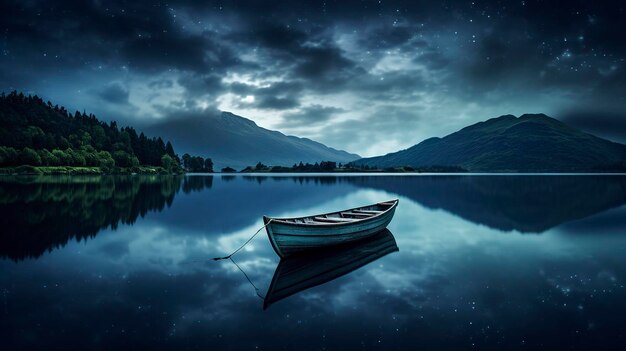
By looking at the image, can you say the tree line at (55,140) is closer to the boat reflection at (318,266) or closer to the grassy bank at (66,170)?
A: the grassy bank at (66,170)

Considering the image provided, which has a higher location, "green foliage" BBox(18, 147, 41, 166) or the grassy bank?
"green foliage" BBox(18, 147, 41, 166)

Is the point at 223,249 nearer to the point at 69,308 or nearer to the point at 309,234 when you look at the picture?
the point at 309,234

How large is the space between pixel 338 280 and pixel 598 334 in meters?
9.35

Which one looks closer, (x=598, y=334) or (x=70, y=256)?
(x=598, y=334)

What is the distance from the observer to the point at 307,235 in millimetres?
17734

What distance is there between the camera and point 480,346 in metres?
9.32

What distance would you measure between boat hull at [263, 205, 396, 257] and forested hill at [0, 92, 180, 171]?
156629mm

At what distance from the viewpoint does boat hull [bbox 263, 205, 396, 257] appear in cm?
1670

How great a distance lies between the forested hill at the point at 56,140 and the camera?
134 meters

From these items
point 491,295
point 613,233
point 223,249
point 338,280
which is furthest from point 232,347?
point 613,233

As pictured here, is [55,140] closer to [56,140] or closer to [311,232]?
[56,140]

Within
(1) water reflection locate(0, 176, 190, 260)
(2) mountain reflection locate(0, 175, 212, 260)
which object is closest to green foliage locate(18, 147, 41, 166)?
(1) water reflection locate(0, 176, 190, 260)

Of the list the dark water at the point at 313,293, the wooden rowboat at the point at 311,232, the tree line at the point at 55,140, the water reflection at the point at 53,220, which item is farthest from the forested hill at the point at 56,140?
the wooden rowboat at the point at 311,232

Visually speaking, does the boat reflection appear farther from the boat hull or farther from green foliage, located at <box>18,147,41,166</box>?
green foliage, located at <box>18,147,41,166</box>
